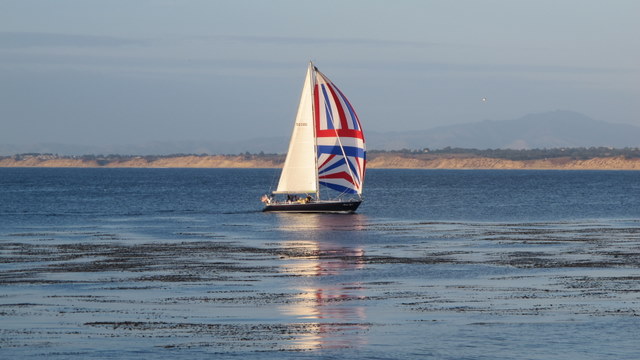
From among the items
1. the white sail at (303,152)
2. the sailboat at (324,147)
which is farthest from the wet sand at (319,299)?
the white sail at (303,152)

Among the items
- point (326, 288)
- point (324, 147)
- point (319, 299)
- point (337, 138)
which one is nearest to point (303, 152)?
point (324, 147)

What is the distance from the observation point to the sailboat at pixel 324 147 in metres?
79.6

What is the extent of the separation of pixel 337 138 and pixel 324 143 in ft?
3.63

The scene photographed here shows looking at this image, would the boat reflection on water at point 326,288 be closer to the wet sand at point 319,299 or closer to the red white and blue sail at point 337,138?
the wet sand at point 319,299

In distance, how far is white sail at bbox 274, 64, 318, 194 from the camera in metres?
80.8

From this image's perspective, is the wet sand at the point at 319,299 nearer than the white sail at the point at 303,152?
Yes

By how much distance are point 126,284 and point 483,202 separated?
7456 cm

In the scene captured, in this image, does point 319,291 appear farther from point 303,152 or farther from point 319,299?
point 303,152

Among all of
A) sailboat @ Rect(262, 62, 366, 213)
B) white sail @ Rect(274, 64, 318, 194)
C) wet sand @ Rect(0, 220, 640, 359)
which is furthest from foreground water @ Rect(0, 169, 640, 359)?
white sail @ Rect(274, 64, 318, 194)

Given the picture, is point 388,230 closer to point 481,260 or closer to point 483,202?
point 481,260

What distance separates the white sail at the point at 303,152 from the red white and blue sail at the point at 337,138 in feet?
1.73

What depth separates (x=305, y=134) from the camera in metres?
81.1

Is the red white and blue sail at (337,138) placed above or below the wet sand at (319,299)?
above

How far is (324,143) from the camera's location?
8031cm
